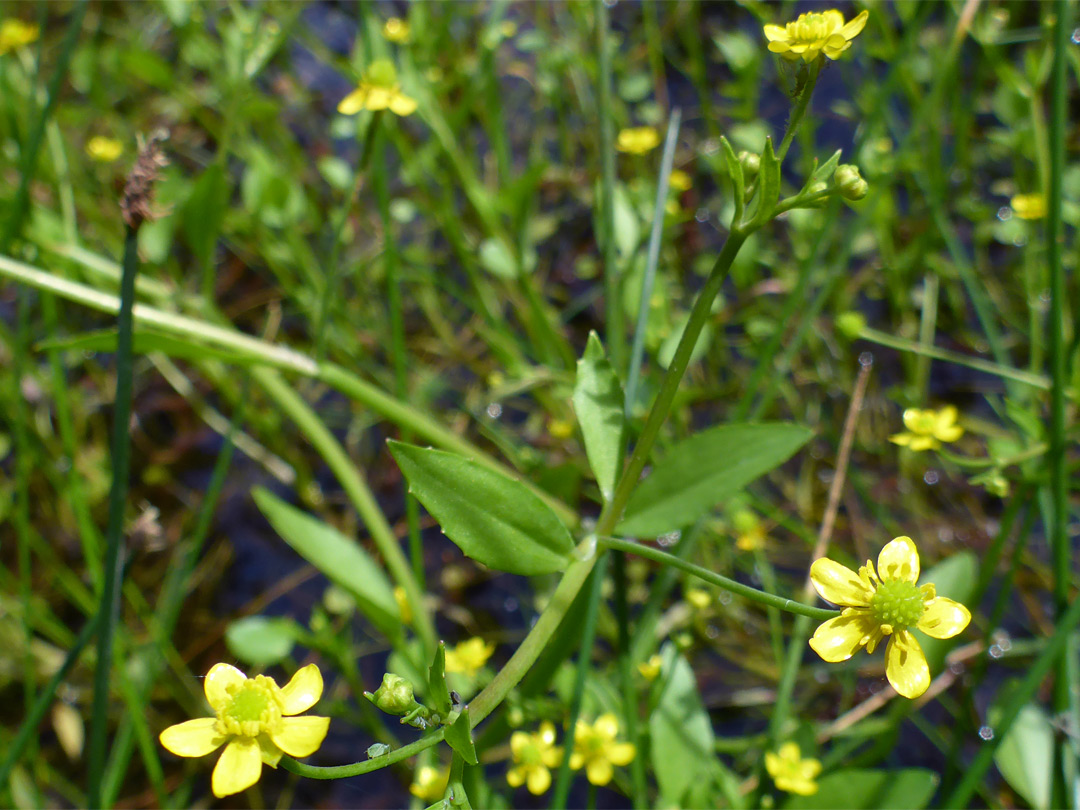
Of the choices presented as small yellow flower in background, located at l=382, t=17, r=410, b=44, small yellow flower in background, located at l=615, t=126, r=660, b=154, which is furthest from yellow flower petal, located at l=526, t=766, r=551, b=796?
small yellow flower in background, located at l=382, t=17, r=410, b=44

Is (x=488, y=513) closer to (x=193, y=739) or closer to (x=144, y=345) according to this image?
(x=193, y=739)

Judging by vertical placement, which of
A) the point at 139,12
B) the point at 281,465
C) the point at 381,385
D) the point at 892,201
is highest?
the point at 139,12

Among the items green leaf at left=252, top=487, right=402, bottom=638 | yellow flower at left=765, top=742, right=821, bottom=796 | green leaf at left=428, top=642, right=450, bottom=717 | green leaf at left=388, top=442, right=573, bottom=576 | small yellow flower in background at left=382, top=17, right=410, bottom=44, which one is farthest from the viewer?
small yellow flower in background at left=382, top=17, right=410, bottom=44

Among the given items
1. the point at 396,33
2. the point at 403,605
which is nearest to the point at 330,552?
the point at 403,605

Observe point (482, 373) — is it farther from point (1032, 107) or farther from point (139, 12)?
point (139, 12)

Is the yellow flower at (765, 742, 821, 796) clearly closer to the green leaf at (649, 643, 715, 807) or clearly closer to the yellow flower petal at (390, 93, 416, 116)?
the green leaf at (649, 643, 715, 807)

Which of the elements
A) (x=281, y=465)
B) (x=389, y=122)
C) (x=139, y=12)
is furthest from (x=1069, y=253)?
(x=139, y=12)

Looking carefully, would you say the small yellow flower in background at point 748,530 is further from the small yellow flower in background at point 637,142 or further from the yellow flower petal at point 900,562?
the small yellow flower in background at point 637,142
